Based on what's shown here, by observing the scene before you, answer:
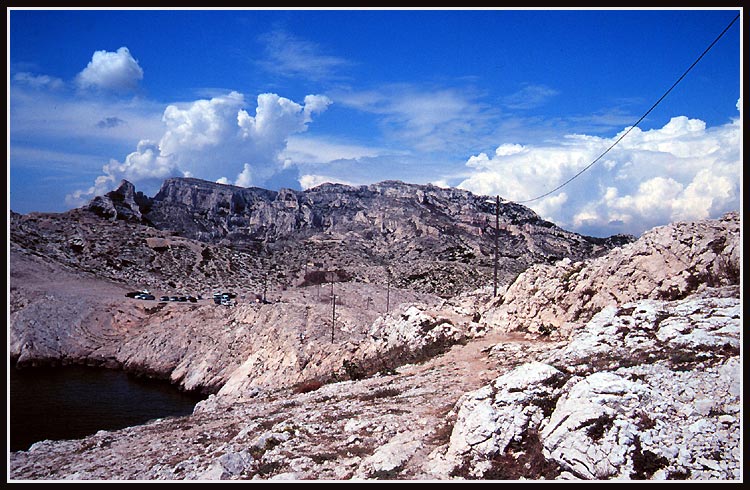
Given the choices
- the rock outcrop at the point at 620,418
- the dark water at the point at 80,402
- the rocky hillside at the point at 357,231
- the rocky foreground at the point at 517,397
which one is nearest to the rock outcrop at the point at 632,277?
the rocky foreground at the point at 517,397

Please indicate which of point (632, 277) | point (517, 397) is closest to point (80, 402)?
point (632, 277)

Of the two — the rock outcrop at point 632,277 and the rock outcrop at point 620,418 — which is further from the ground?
the rock outcrop at point 632,277

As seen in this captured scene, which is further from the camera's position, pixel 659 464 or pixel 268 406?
pixel 268 406

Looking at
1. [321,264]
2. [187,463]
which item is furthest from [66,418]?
[321,264]

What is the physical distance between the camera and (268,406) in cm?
1714

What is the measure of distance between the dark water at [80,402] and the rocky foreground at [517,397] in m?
13.6

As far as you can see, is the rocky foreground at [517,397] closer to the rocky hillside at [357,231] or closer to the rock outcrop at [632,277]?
the rock outcrop at [632,277]

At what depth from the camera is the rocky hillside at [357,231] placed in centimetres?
9181

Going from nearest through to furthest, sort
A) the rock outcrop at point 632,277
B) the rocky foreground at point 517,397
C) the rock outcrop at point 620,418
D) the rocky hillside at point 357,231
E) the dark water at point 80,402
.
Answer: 1. the rock outcrop at point 620,418
2. the rocky foreground at point 517,397
3. the rock outcrop at point 632,277
4. the dark water at point 80,402
5. the rocky hillside at point 357,231

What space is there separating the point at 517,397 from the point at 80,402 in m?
40.3

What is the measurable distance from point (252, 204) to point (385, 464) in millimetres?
157116

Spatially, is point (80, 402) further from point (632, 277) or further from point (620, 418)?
point (620, 418)

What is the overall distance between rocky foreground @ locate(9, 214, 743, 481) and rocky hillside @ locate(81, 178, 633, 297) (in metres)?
56.5

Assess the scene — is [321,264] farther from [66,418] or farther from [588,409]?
[588,409]
